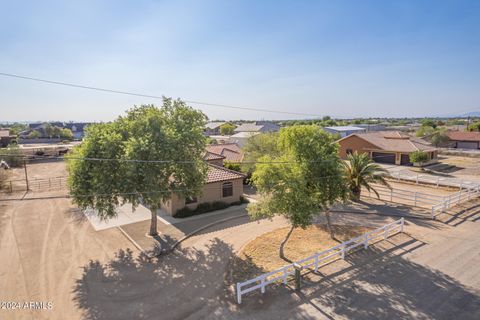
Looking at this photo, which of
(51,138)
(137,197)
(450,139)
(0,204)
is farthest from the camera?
(51,138)

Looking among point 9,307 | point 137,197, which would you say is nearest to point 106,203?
point 137,197

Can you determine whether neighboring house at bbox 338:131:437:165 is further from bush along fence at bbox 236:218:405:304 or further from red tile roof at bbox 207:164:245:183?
bush along fence at bbox 236:218:405:304

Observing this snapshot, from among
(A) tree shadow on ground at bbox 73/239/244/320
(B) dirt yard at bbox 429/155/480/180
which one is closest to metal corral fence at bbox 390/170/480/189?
(B) dirt yard at bbox 429/155/480/180

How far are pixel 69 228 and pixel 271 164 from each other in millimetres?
15387

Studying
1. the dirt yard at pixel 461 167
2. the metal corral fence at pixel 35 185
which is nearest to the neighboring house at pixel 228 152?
the metal corral fence at pixel 35 185

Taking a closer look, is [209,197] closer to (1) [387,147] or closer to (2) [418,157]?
(2) [418,157]

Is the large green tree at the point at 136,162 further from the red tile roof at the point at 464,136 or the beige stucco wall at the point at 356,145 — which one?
the red tile roof at the point at 464,136

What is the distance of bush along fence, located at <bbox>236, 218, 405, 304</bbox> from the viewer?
38.0 feet

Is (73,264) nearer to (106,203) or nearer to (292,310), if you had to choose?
(106,203)

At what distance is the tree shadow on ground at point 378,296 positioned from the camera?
10.4 m

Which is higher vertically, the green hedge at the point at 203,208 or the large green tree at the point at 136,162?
the large green tree at the point at 136,162

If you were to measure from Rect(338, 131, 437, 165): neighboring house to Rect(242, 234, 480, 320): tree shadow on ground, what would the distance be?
103 ft

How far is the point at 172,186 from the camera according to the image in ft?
56.9

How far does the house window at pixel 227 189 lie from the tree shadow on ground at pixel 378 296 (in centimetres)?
1243
